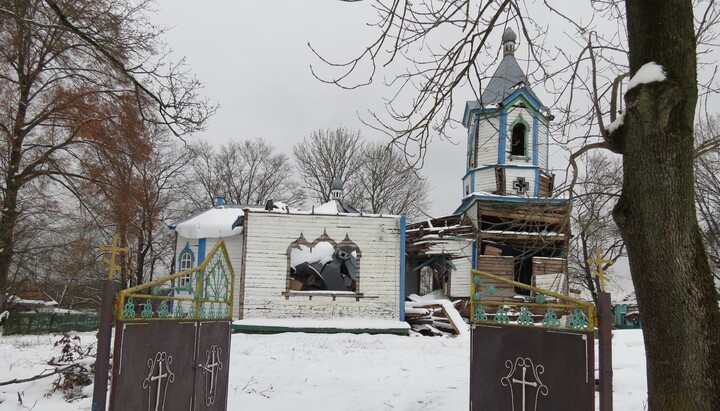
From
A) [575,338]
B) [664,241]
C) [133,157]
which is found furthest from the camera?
[133,157]

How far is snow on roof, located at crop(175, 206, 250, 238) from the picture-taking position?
19.5 metres

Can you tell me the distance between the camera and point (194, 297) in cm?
557

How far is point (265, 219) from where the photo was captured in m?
18.5

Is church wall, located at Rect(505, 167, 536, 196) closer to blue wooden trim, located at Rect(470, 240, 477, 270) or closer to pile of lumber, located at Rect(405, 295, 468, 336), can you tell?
blue wooden trim, located at Rect(470, 240, 477, 270)

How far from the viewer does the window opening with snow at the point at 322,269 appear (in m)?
20.7

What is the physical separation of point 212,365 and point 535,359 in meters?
3.30

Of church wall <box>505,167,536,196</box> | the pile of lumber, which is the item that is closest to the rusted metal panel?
the pile of lumber

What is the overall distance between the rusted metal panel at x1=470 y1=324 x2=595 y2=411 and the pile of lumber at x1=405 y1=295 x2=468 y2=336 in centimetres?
1268

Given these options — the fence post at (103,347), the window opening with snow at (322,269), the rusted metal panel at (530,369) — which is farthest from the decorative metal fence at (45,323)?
the rusted metal panel at (530,369)

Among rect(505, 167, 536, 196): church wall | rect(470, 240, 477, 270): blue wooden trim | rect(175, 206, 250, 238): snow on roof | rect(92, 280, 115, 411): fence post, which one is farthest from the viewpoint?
rect(505, 167, 536, 196): church wall

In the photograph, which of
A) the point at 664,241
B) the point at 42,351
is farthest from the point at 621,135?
the point at 42,351

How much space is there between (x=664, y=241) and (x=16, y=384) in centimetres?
880

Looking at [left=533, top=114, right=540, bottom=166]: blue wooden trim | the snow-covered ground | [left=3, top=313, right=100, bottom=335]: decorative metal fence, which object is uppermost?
[left=533, top=114, right=540, bottom=166]: blue wooden trim

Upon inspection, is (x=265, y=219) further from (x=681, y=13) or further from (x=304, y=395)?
(x=681, y=13)
